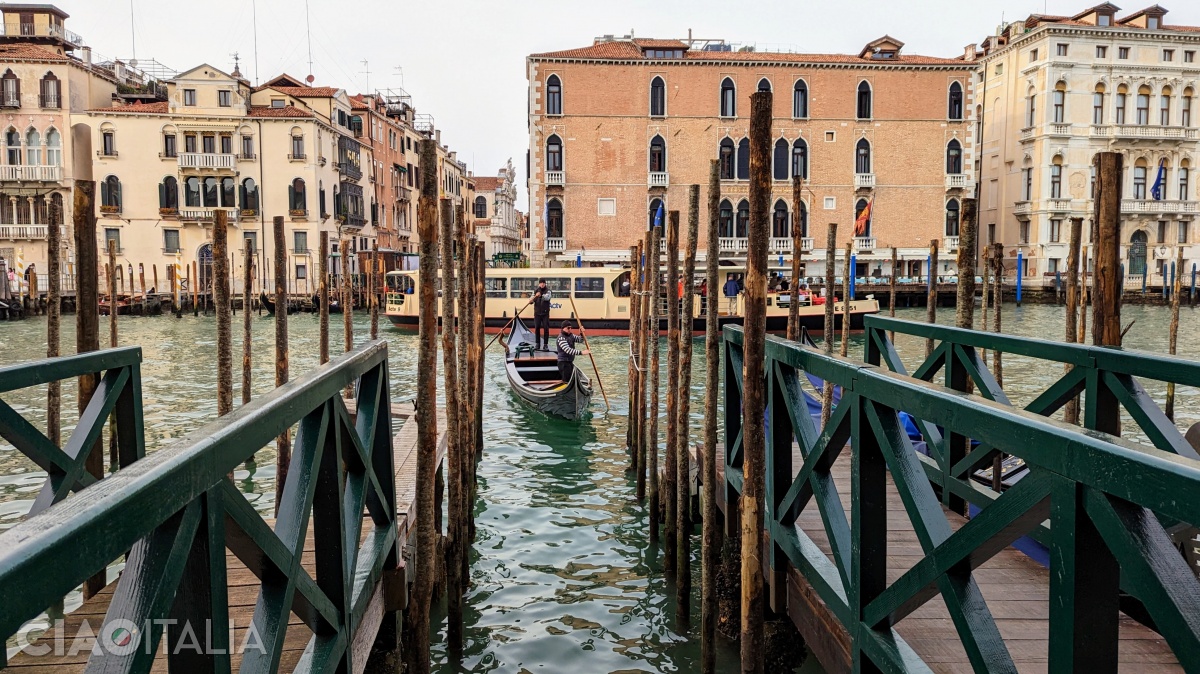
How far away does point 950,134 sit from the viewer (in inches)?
1160

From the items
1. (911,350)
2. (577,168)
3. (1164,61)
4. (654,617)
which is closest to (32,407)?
(654,617)

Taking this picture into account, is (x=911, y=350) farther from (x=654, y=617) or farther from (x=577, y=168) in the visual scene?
(x=654, y=617)

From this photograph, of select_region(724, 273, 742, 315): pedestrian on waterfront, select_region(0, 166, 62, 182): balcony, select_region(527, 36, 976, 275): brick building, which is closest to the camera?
select_region(724, 273, 742, 315): pedestrian on waterfront

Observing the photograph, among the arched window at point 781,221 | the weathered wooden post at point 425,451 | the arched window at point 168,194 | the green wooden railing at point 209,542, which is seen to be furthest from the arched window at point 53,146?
the green wooden railing at point 209,542

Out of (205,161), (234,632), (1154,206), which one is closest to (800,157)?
(1154,206)

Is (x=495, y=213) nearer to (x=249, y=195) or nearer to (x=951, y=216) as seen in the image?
(x=249, y=195)

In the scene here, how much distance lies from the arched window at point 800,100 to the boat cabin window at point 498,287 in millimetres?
12582

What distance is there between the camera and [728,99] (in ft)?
94.5

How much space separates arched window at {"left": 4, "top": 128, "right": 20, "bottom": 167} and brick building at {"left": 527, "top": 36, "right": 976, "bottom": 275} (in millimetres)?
17892

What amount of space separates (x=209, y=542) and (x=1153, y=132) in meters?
39.1

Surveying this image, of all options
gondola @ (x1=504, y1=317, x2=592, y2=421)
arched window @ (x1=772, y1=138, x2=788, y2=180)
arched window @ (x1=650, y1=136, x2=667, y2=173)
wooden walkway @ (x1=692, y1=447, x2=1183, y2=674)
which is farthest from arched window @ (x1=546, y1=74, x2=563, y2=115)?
wooden walkway @ (x1=692, y1=447, x2=1183, y2=674)

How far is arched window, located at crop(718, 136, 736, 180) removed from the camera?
1144 inches

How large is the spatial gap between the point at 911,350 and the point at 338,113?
79.0 ft

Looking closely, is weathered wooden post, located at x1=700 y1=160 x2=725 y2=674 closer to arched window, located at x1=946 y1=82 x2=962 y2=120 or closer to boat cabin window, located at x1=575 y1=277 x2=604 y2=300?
boat cabin window, located at x1=575 y1=277 x2=604 y2=300
